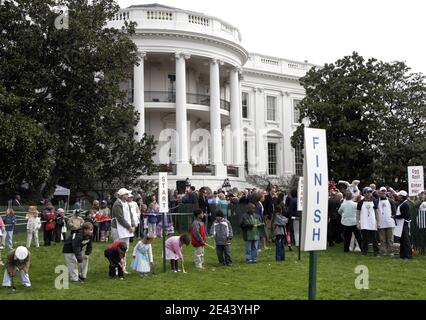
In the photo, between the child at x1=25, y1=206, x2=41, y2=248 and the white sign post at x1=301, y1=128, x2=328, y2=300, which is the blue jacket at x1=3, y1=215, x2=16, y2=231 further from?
the white sign post at x1=301, y1=128, x2=328, y2=300

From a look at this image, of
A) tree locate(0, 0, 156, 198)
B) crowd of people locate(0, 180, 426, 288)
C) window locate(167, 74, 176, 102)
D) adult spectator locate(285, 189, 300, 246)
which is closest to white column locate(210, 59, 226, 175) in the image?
window locate(167, 74, 176, 102)

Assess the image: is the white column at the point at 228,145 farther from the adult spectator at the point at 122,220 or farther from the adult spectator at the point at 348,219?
the adult spectator at the point at 122,220

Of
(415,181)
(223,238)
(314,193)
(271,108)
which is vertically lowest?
(223,238)

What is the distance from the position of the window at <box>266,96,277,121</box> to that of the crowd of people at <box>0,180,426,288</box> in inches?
1113

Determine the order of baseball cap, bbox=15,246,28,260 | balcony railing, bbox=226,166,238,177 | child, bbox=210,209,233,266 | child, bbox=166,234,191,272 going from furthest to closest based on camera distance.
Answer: balcony railing, bbox=226,166,238,177 < child, bbox=210,209,233,266 < child, bbox=166,234,191,272 < baseball cap, bbox=15,246,28,260

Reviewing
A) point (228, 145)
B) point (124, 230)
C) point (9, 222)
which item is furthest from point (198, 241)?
point (228, 145)

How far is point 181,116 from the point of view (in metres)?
36.5

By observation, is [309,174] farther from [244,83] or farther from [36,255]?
[244,83]

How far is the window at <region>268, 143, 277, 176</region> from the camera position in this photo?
49.5 metres

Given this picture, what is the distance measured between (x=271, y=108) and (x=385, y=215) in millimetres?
35084

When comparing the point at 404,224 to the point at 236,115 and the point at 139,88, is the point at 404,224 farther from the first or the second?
the point at 236,115

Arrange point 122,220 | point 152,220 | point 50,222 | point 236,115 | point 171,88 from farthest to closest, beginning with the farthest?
1. point 236,115
2. point 171,88
3. point 152,220
4. point 50,222
5. point 122,220

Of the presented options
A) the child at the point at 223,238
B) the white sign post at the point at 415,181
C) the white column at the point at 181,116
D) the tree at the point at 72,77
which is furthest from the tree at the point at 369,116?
the child at the point at 223,238

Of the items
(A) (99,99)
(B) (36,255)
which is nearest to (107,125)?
(A) (99,99)
